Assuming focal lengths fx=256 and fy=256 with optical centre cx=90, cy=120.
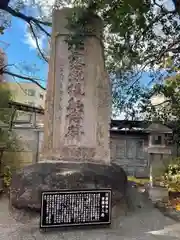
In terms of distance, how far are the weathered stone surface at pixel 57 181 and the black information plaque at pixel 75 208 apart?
0.45m

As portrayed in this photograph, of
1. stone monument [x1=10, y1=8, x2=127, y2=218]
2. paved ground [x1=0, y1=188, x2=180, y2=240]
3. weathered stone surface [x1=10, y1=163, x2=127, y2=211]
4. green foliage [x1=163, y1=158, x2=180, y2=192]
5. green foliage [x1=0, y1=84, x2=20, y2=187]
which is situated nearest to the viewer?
paved ground [x1=0, y1=188, x2=180, y2=240]

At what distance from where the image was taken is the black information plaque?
3377mm

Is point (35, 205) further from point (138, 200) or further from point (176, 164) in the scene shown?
point (176, 164)

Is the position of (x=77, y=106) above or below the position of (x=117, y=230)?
above

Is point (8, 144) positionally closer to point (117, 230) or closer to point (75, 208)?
point (75, 208)

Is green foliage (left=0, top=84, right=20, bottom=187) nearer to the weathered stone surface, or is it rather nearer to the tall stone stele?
the tall stone stele

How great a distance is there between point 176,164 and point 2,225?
20.9ft

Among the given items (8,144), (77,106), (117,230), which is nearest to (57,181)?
(117,230)

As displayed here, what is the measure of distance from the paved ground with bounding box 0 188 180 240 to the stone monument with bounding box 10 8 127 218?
544 mm

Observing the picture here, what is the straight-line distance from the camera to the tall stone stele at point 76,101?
4.84 metres

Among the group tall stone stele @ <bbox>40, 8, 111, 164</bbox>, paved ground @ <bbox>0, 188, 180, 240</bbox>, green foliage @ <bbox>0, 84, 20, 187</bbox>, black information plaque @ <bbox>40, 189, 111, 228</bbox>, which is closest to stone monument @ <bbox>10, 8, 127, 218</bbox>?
tall stone stele @ <bbox>40, 8, 111, 164</bbox>

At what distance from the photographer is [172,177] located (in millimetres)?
7988

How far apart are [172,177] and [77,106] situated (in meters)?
4.64

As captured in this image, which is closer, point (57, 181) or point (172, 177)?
point (57, 181)
